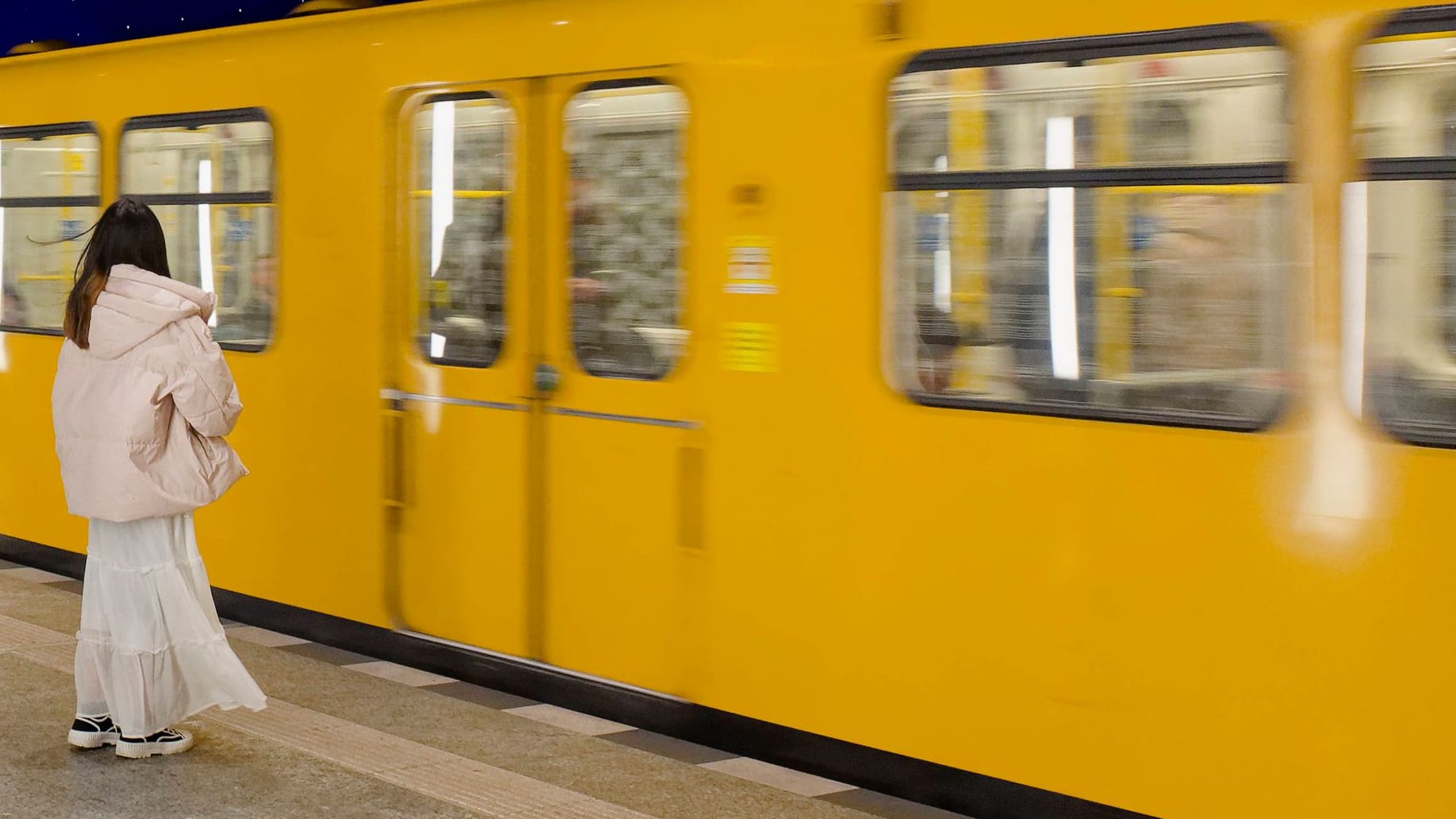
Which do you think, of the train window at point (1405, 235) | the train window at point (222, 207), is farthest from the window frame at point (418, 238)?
the train window at point (1405, 235)

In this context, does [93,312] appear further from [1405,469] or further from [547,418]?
[1405,469]

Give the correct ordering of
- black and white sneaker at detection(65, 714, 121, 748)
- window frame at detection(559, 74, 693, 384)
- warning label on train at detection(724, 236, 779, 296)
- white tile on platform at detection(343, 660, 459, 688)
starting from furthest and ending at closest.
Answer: white tile on platform at detection(343, 660, 459, 688), window frame at detection(559, 74, 693, 384), black and white sneaker at detection(65, 714, 121, 748), warning label on train at detection(724, 236, 779, 296)

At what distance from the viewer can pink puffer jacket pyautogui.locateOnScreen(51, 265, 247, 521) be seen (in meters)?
4.97

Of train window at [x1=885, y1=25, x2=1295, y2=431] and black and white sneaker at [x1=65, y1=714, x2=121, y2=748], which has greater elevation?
train window at [x1=885, y1=25, x2=1295, y2=431]

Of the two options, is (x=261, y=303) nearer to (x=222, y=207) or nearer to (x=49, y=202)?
(x=222, y=207)

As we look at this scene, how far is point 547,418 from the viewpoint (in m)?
5.72

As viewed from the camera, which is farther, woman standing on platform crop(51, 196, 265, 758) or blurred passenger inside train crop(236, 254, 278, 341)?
blurred passenger inside train crop(236, 254, 278, 341)

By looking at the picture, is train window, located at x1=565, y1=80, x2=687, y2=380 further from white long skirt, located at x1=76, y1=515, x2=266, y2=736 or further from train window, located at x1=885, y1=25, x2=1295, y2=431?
white long skirt, located at x1=76, y1=515, x2=266, y2=736

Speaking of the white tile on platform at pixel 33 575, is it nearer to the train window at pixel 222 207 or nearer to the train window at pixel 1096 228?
the train window at pixel 222 207

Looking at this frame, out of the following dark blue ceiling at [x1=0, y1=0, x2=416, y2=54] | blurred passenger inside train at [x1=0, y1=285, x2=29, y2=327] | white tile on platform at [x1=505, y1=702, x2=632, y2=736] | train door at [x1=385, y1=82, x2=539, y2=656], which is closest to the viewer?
white tile on platform at [x1=505, y1=702, x2=632, y2=736]

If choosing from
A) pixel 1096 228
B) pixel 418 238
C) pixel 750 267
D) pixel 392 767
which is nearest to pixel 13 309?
pixel 418 238

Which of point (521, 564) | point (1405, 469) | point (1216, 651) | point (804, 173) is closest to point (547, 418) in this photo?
point (521, 564)

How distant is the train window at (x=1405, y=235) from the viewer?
362 centimetres

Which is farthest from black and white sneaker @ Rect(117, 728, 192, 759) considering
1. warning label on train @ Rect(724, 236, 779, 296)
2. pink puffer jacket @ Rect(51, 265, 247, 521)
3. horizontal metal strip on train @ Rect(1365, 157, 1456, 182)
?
horizontal metal strip on train @ Rect(1365, 157, 1456, 182)
